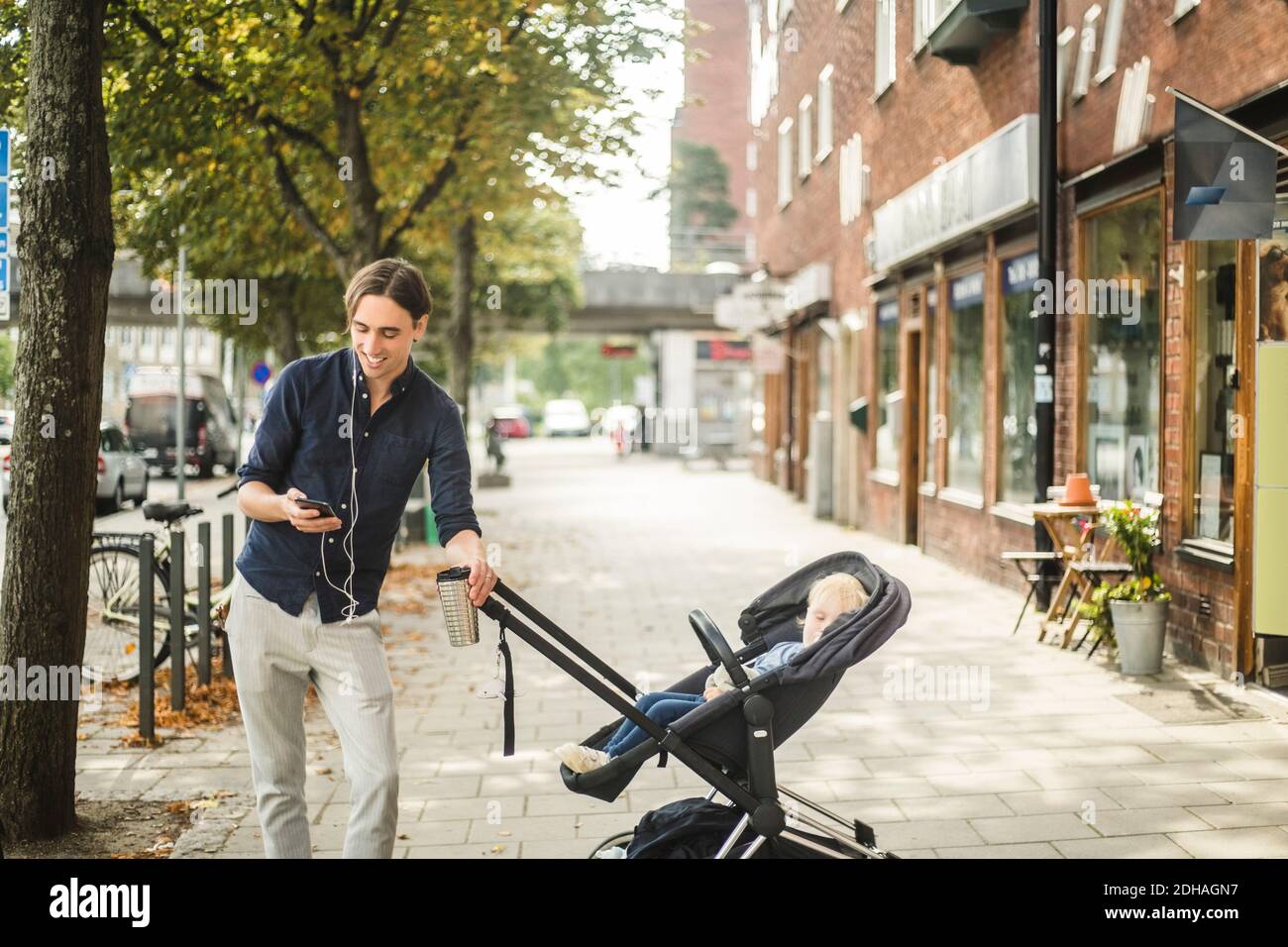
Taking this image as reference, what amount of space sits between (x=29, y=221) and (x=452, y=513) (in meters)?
2.46

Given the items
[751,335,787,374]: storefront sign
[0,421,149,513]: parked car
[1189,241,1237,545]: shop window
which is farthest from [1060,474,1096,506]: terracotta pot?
[751,335,787,374]: storefront sign

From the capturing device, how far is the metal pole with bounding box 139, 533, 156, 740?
7211 millimetres

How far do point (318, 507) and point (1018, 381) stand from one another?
10.7 metres

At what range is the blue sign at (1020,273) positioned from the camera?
1266cm

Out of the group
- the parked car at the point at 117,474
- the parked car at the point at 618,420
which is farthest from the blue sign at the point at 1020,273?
the parked car at the point at 618,420

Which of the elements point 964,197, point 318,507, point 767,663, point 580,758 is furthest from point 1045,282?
point 318,507

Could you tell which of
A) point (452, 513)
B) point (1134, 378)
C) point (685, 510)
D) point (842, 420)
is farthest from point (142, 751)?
point (685, 510)

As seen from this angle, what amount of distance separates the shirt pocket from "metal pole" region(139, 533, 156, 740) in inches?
138

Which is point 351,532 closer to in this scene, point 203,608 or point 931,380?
point 203,608

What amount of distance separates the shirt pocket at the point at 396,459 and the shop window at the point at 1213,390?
5.96m

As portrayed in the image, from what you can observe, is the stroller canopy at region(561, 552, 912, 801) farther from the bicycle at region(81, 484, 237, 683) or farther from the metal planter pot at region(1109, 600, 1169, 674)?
the bicycle at region(81, 484, 237, 683)

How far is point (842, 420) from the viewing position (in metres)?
21.5

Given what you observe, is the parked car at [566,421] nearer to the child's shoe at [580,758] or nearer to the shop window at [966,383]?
the shop window at [966,383]
